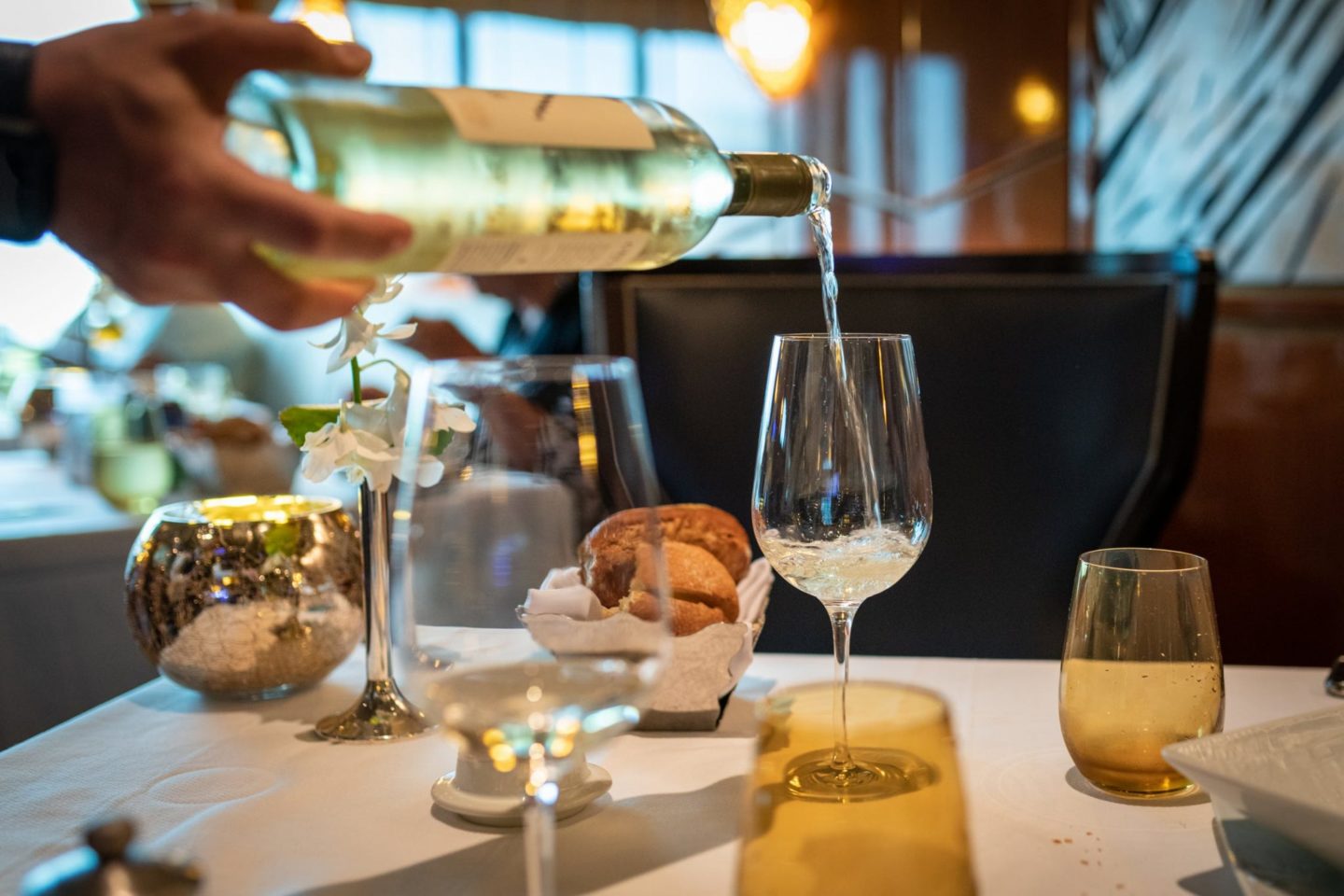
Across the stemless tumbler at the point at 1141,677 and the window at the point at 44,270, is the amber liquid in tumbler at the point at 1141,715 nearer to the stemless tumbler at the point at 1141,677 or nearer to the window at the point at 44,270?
the stemless tumbler at the point at 1141,677

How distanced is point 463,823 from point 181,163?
15.1 inches

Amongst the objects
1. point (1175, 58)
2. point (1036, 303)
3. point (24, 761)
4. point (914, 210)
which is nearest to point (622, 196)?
point (24, 761)

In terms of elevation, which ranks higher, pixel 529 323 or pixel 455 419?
pixel 529 323

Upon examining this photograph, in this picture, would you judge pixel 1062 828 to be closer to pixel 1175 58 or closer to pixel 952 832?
pixel 952 832

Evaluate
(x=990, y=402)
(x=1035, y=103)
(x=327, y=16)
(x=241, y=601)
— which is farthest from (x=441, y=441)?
(x=1035, y=103)

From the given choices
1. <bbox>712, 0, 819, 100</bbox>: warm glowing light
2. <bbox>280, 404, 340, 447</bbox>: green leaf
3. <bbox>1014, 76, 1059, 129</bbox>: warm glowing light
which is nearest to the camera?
<bbox>280, 404, 340, 447</bbox>: green leaf

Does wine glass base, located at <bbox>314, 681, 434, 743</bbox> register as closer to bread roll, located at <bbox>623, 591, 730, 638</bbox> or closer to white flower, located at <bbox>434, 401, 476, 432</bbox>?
bread roll, located at <bbox>623, 591, 730, 638</bbox>

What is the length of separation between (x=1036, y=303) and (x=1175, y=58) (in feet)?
7.82

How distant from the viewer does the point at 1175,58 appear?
11.7 ft

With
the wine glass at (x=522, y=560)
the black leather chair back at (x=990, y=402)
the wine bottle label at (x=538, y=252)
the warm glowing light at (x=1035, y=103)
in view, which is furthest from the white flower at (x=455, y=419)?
the warm glowing light at (x=1035, y=103)

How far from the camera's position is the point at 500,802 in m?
0.73

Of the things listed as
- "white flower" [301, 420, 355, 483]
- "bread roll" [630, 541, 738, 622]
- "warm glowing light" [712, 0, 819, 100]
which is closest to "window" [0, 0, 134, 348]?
"warm glowing light" [712, 0, 819, 100]

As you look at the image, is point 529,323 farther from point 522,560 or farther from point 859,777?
point 522,560

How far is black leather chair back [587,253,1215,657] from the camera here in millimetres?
1536
